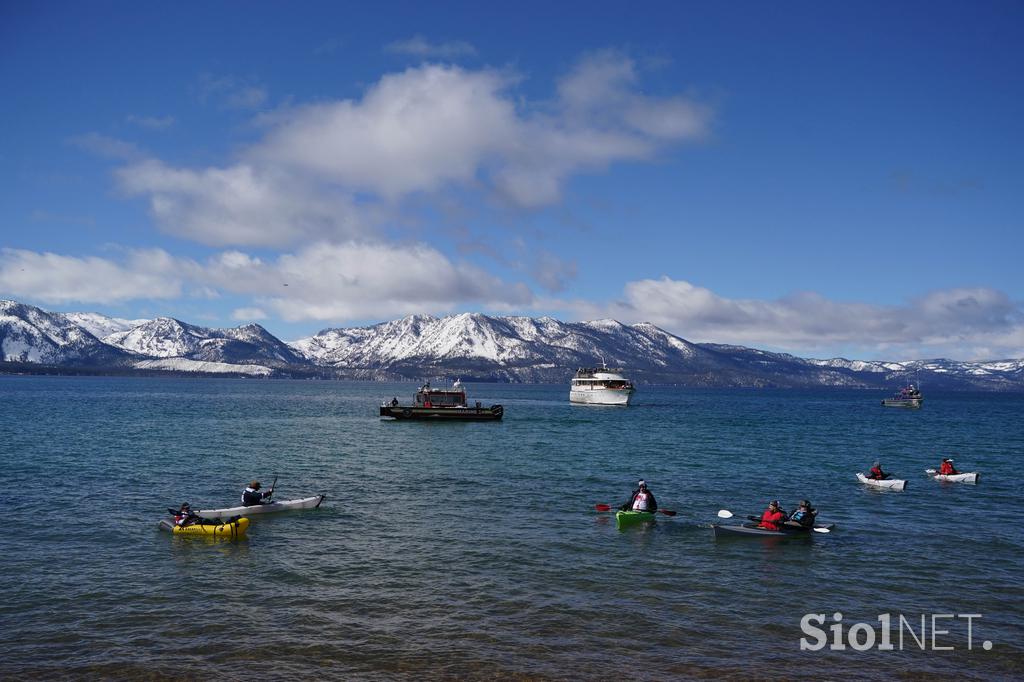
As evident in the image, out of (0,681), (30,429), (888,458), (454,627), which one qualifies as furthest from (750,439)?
(30,429)

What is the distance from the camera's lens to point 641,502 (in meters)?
35.5

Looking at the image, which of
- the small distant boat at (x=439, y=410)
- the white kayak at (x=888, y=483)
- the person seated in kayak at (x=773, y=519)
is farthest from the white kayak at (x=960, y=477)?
the small distant boat at (x=439, y=410)

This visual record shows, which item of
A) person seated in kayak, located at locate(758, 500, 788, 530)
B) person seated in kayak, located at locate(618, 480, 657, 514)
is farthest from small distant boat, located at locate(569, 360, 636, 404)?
person seated in kayak, located at locate(758, 500, 788, 530)

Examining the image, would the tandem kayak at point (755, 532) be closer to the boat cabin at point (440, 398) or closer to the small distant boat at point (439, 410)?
the small distant boat at point (439, 410)

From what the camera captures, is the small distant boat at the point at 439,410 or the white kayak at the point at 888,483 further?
the small distant boat at the point at 439,410

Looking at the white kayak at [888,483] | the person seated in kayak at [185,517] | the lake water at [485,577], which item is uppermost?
the white kayak at [888,483]

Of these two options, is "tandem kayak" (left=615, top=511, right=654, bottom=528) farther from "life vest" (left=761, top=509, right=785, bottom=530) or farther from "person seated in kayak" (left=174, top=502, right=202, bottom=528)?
"person seated in kayak" (left=174, top=502, right=202, bottom=528)

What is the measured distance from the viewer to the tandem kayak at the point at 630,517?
3478 centimetres

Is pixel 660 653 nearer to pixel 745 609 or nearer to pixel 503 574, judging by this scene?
pixel 745 609

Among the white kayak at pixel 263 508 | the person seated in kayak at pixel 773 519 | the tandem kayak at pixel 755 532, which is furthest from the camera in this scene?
the white kayak at pixel 263 508

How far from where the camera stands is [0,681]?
1692 cm

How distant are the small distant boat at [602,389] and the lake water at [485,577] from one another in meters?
122

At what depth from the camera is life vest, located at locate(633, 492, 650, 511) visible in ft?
116

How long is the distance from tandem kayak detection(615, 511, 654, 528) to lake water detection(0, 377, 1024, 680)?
0.89 meters
